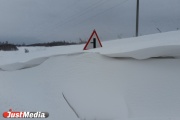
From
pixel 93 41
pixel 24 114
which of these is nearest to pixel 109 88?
pixel 24 114

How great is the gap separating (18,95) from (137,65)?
2.82 meters

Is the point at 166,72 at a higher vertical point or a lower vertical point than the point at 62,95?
higher

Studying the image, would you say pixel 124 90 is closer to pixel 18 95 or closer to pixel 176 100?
pixel 176 100

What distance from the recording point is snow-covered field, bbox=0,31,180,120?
413 cm

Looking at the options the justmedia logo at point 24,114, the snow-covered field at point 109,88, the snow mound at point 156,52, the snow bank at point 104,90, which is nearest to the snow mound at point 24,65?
the snow-covered field at point 109,88

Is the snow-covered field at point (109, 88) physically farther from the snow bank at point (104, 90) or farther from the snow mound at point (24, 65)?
the snow mound at point (24, 65)

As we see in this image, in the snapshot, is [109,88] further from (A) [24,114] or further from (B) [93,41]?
(B) [93,41]

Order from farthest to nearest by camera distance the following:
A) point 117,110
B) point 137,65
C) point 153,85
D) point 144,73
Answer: point 137,65, point 144,73, point 153,85, point 117,110

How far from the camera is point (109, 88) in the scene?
488cm

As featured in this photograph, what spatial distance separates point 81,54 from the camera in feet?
21.9

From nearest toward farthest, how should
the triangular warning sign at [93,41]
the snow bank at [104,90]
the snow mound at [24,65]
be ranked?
the snow bank at [104,90], the snow mound at [24,65], the triangular warning sign at [93,41]

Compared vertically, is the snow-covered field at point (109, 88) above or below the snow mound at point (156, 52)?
below

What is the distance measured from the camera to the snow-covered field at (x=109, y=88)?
4129mm

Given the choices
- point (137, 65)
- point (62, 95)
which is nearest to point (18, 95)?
point (62, 95)
